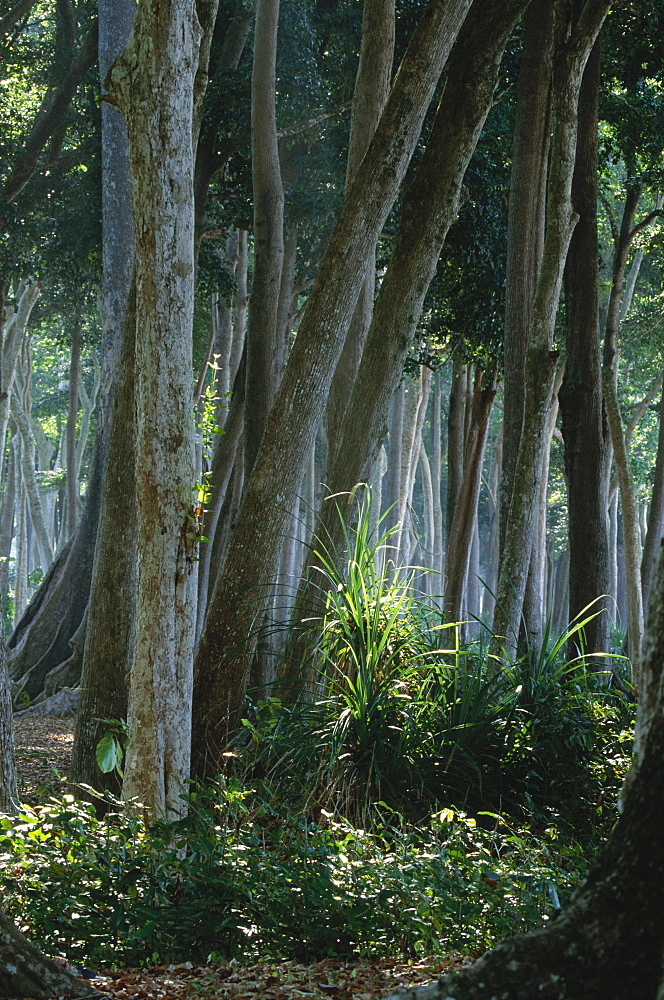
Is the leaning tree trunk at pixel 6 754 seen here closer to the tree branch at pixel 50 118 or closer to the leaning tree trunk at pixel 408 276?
the leaning tree trunk at pixel 408 276

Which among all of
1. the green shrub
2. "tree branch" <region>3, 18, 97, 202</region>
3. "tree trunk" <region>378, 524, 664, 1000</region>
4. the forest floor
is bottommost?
the forest floor

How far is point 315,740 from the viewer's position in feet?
16.2

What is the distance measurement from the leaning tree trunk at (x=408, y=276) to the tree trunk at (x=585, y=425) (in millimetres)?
2858

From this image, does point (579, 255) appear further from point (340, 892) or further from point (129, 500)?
point (340, 892)

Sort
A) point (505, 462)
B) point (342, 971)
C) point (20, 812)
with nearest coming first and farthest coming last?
1. point (342, 971)
2. point (20, 812)
3. point (505, 462)

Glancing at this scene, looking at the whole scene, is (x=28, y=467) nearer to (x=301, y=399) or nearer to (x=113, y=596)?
(x=113, y=596)

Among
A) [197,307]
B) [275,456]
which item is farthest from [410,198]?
[197,307]

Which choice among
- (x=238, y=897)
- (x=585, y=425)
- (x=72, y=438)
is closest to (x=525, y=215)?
(x=585, y=425)

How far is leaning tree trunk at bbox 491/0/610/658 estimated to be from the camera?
22.1 feet

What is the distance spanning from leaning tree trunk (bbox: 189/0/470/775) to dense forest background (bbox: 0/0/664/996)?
19 mm

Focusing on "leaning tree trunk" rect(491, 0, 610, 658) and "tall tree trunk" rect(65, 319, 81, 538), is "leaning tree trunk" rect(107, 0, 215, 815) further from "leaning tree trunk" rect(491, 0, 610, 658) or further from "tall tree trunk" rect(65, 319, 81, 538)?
"tall tree trunk" rect(65, 319, 81, 538)

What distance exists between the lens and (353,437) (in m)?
6.22

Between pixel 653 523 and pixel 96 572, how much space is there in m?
9.31

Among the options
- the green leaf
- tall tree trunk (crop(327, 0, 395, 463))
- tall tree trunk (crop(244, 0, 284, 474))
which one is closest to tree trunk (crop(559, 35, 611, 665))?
tall tree trunk (crop(327, 0, 395, 463))
